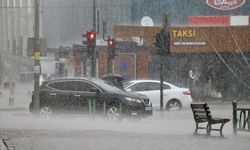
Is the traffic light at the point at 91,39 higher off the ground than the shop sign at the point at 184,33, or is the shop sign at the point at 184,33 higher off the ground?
the shop sign at the point at 184,33

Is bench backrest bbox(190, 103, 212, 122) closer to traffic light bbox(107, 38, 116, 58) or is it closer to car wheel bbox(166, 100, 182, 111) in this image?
car wheel bbox(166, 100, 182, 111)

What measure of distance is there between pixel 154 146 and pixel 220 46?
2910 centimetres

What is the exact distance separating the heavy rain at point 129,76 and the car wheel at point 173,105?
0.05 m

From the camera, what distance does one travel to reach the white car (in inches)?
1166

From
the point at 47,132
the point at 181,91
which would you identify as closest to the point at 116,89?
the point at 47,132

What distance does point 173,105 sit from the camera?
3005 centimetres

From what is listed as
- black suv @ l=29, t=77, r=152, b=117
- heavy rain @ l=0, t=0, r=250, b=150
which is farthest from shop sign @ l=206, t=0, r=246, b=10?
black suv @ l=29, t=77, r=152, b=117

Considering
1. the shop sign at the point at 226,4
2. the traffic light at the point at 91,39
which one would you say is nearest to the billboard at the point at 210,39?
the shop sign at the point at 226,4

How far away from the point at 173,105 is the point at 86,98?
29.8ft

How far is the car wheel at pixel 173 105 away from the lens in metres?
29.9

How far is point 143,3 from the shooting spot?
5019cm

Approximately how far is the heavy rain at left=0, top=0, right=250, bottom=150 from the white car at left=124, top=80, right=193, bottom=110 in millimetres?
→ 46

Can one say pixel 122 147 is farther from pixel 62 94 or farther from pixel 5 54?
pixel 5 54

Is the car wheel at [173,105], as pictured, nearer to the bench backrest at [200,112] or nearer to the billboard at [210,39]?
the billboard at [210,39]
